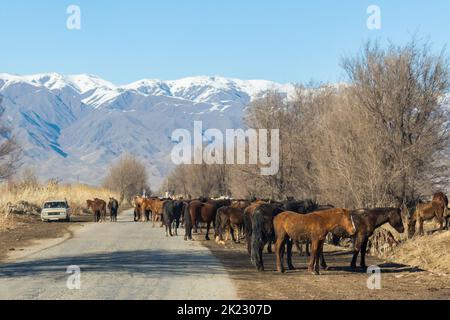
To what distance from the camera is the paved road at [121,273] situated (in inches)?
539

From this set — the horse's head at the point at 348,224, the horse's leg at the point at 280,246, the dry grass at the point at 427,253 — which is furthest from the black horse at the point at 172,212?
the horse's head at the point at 348,224

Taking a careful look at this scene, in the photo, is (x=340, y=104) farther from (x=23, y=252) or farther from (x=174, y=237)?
(x=23, y=252)

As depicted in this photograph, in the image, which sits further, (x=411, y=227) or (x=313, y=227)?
(x=411, y=227)

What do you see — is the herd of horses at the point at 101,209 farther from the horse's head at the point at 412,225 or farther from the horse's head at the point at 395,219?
the horse's head at the point at 395,219

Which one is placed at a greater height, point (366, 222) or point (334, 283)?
point (366, 222)

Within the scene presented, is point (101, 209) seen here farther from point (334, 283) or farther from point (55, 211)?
point (334, 283)

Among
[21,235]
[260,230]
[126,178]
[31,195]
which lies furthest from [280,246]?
[126,178]

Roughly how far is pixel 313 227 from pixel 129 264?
541 centimetres

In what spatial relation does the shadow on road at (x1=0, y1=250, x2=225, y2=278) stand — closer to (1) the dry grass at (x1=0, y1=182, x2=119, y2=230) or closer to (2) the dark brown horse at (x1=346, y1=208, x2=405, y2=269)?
(2) the dark brown horse at (x1=346, y1=208, x2=405, y2=269)

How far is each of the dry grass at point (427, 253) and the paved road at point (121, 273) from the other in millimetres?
6005

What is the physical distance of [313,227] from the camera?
58.1 ft

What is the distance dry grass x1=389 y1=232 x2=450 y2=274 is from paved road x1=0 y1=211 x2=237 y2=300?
236 inches

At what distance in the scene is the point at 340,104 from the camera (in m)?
33.1
